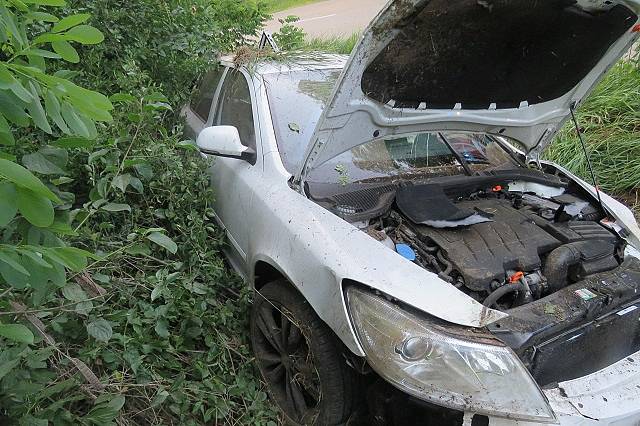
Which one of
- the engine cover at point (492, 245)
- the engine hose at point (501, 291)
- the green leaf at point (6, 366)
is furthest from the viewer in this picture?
the engine cover at point (492, 245)

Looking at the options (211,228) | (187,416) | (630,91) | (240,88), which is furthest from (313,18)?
(187,416)

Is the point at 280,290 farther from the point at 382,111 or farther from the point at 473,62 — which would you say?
the point at 473,62

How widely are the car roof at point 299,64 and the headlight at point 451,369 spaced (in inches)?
80.9

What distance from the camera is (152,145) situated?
2.81m

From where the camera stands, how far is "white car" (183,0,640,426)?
5.67ft

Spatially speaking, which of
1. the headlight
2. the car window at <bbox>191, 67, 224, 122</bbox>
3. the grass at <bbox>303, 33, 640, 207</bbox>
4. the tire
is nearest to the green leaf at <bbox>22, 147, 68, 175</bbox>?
the headlight

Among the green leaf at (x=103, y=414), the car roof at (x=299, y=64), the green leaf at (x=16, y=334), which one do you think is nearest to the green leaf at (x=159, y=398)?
the green leaf at (x=103, y=414)

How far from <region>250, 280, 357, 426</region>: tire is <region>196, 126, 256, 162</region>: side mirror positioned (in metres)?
0.73

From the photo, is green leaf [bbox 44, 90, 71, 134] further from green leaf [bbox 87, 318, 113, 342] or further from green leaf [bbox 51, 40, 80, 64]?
green leaf [bbox 87, 318, 113, 342]

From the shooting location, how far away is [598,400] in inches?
67.6

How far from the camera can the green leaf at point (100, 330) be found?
5.55 ft

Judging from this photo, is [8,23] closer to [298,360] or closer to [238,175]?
[298,360]

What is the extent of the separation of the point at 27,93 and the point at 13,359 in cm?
97

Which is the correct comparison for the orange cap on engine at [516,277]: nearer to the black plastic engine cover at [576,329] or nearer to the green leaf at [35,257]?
the black plastic engine cover at [576,329]
